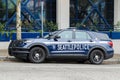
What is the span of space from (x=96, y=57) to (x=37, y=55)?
9.54 ft

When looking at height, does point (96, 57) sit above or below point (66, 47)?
below

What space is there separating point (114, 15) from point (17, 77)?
1987 centimetres

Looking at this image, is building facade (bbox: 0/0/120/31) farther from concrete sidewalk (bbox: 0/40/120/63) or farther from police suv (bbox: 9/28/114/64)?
police suv (bbox: 9/28/114/64)

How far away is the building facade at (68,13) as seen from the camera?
3047cm

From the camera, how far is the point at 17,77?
14.1m

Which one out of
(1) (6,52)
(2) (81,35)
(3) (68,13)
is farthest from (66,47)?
(3) (68,13)

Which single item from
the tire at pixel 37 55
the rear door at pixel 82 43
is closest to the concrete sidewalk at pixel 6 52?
the tire at pixel 37 55

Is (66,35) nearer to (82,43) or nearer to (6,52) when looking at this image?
(82,43)

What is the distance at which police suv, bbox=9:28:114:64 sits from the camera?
1988 centimetres

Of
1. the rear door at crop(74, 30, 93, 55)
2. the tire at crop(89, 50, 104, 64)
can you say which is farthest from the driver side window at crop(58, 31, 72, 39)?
the tire at crop(89, 50, 104, 64)

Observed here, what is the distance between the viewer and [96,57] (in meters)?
20.6

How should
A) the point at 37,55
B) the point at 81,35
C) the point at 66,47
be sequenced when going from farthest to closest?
the point at 81,35, the point at 66,47, the point at 37,55

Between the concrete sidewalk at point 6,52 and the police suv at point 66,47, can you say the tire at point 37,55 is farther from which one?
the concrete sidewalk at point 6,52

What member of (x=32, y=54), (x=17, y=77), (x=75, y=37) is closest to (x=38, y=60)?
(x=32, y=54)
